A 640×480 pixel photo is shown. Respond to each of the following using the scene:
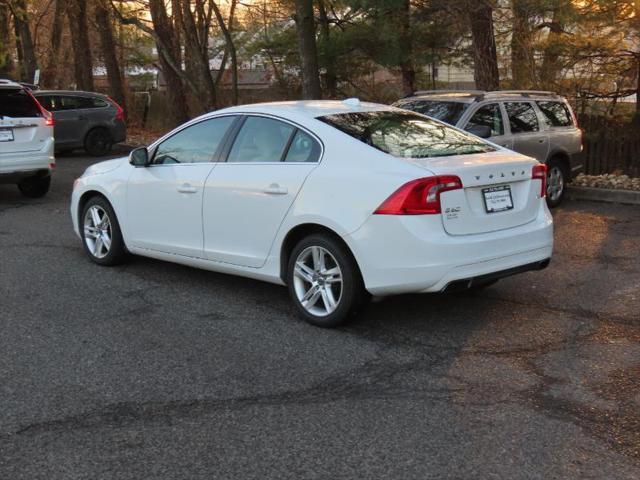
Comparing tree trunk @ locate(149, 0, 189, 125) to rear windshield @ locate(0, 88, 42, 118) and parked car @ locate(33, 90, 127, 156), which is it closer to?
parked car @ locate(33, 90, 127, 156)

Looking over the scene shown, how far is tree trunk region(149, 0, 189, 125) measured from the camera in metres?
19.9

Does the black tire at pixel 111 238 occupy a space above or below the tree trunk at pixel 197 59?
below

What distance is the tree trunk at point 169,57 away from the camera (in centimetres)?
1992

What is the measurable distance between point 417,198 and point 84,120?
1526 cm

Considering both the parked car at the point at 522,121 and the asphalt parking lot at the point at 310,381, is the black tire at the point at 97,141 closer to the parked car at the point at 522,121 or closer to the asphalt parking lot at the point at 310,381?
the parked car at the point at 522,121

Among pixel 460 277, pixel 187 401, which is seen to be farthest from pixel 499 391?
pixel 187 401

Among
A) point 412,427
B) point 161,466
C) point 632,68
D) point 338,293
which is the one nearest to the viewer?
point 161,466

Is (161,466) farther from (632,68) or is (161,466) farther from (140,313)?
(632,68)

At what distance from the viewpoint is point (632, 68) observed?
12648mm

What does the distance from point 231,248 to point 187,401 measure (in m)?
1.97

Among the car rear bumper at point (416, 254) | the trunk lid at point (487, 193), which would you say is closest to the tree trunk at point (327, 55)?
the trunk lid at point (487, 193)

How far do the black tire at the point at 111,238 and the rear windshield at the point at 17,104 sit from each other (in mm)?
4106

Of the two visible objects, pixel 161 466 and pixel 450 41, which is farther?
pixel 450 41

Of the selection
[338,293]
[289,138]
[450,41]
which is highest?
[450,41]
